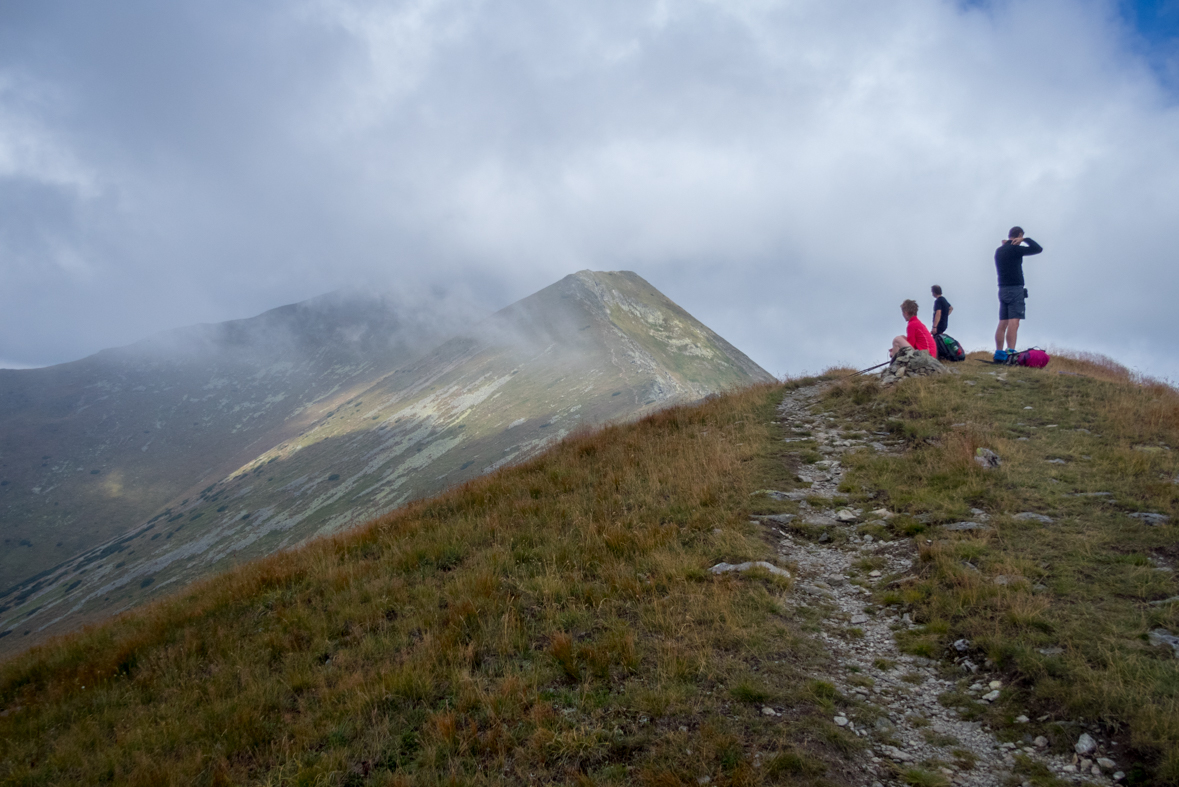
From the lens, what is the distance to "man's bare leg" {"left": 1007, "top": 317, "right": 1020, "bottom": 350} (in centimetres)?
1693

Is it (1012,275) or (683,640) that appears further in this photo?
(1012,275)

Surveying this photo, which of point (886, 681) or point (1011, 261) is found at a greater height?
point (1011, 261)

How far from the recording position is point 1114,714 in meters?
4.44

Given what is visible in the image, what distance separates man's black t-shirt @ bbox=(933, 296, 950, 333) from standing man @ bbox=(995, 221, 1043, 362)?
5.11 ft

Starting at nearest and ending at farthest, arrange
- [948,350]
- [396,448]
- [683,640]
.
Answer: [683,640]
[948,350]
[396,448]

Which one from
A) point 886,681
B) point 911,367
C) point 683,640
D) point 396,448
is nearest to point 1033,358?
point 911,367

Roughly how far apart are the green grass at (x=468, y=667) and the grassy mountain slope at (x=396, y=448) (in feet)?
259

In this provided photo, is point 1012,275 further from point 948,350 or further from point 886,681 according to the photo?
point 886,681

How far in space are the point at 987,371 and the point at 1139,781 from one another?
51.3ft

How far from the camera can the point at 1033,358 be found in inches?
681

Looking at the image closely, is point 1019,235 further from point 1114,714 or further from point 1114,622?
point 1114,714

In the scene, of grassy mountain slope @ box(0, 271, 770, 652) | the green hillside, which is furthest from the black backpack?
grassy mountain slope @ box(0, 271, 770, 652)

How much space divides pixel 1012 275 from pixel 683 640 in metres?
16.1

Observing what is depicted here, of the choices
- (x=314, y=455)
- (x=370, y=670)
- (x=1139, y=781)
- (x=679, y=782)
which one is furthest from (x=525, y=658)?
(x=314, y=455)
